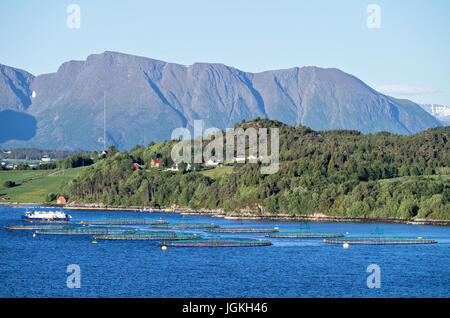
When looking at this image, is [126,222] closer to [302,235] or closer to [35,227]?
[35,227]

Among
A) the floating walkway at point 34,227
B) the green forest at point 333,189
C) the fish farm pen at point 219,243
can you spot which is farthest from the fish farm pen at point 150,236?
the green forest at point 333,189

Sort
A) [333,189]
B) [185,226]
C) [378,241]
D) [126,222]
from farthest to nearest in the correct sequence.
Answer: [333,189] → [126,222] → [185,226] → [378,241]

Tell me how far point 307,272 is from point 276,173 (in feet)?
336

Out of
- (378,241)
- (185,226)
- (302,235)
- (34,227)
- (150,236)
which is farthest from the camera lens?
(185,226)

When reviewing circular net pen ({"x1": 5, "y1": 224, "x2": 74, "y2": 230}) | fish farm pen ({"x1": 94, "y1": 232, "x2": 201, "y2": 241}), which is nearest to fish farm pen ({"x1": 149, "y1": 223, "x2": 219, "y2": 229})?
circular net pen ({"x1": 5, "y1": 224, "x2": 74, "y2": 230})

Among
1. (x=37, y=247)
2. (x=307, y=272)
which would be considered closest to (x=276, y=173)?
(x=37, y=247)

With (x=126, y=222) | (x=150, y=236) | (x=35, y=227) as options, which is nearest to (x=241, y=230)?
(x=150, y=236)

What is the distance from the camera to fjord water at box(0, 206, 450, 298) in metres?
73.6

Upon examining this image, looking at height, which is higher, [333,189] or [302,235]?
[333,189]

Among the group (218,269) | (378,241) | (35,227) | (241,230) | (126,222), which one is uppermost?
(126,222)

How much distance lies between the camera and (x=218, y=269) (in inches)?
3381

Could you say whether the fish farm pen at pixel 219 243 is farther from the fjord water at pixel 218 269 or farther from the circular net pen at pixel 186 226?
the circular net pen at pixel 186 226

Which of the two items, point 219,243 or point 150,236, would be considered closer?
point 219,243
